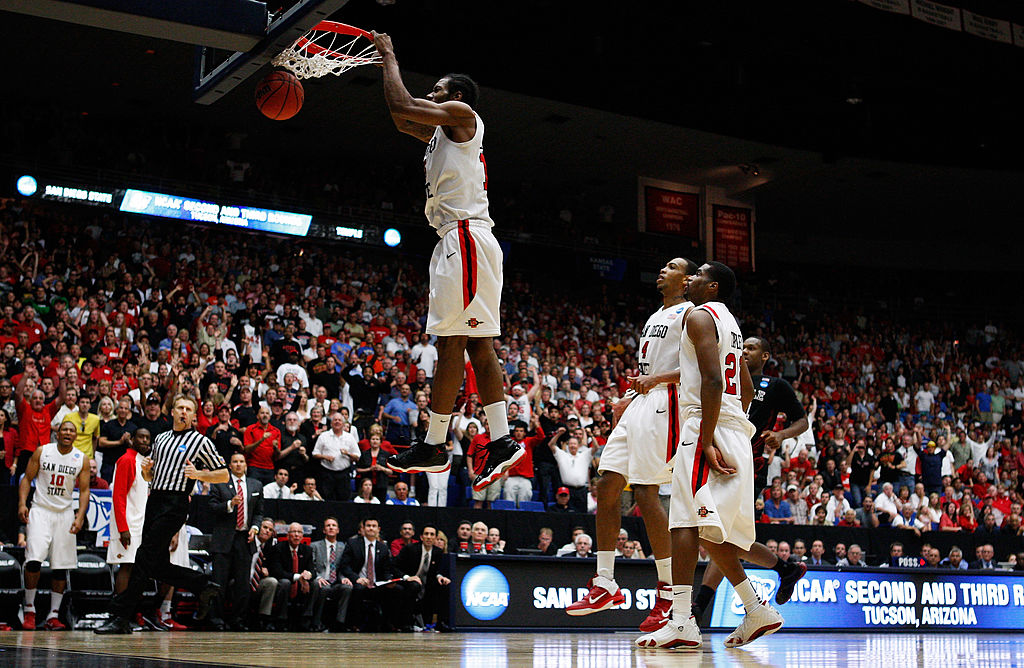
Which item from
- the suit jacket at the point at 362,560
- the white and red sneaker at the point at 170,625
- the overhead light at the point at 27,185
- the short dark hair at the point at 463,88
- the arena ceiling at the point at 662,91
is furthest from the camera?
the arena ceiling at the point at 662,91

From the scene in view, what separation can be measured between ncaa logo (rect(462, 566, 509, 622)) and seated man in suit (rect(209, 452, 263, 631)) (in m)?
2.29

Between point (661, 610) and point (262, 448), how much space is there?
22.4ft

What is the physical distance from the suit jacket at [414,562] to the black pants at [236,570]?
1.59 m

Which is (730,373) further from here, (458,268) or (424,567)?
(424,567)

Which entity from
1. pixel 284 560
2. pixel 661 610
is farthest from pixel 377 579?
pixel 661 610

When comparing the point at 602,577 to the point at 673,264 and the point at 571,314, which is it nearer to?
the point at 673,264

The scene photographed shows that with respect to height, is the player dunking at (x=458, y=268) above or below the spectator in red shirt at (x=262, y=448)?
above

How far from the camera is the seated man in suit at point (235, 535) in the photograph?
1070 centimetres

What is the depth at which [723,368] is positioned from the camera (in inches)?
245

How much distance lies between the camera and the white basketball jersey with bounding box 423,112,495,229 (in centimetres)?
585

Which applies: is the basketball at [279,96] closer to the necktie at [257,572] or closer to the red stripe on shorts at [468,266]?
the red stripe on shorts at [468,266]

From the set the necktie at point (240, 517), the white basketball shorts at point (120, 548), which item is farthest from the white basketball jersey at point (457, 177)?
the necktie at point (240, 517)

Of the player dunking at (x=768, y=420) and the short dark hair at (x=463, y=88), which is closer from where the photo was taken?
the short dark hair at (x=463, y=88)

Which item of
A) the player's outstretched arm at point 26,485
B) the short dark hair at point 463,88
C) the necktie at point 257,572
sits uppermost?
the short dark hair at point 463,88
